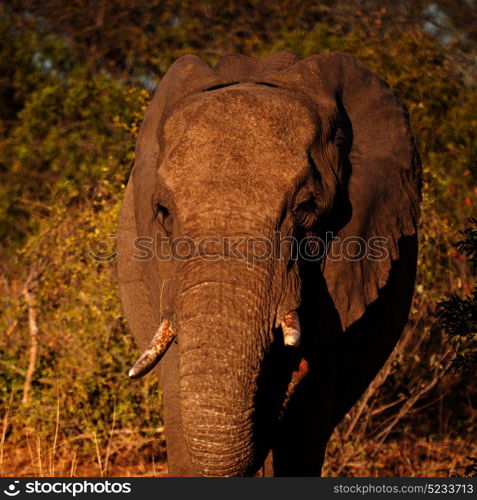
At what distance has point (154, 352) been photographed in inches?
135

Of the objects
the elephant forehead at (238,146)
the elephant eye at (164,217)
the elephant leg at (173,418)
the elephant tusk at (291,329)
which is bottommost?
the elephant leg at (173,418)

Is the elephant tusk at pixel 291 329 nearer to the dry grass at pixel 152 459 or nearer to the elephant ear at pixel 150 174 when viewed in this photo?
the elephant ear at pixel 150 174

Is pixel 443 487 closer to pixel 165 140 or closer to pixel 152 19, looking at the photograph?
pixel 165 140

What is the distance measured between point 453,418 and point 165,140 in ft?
15.7

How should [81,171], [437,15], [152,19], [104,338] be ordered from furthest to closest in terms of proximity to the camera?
[437,15] < [152,19] < [81,171] < [104,338]

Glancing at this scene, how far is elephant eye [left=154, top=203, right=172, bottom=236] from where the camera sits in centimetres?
375

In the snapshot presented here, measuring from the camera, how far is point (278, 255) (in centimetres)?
352

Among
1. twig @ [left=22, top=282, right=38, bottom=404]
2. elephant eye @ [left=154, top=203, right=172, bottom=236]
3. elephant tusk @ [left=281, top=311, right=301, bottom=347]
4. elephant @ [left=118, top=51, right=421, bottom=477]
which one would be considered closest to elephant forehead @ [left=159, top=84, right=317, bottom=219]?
elephant @ [left=118, top=51, right=421, bottom=477]

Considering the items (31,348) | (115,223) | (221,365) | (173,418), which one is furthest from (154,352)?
(31,348)

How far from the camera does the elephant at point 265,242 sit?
3.26m

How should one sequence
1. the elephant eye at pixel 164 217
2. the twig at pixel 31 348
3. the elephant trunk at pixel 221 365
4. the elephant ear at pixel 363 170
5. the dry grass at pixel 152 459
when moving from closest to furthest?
the elephant trunk at pixel 221 365
the elephant eye at pixel 164 217
the elephant ear at pixel 363 170
the dry grass at pixel 152 459
the twig at pixel 31 348

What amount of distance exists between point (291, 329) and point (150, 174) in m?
1.10

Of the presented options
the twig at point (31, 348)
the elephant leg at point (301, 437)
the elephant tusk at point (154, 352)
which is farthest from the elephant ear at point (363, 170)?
the twig at point (31, 348)

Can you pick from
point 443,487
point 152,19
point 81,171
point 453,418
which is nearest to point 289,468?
point 443,487
